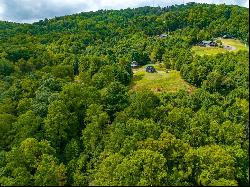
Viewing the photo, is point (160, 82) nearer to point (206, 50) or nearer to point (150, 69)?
point (150, 69)

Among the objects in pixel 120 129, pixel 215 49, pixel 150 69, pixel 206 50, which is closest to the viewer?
pixel 120 129

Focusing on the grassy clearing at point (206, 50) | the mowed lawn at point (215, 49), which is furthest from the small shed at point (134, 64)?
the grassy clearing at point (206, 50)

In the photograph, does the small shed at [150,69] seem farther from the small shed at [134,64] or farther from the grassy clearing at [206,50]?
the grassy clearing at [206,50]

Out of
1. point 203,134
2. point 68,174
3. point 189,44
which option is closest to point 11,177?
point 68,174

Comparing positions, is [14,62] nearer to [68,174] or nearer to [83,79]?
[83,79]

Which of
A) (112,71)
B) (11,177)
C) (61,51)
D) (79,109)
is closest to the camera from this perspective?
(11,177)

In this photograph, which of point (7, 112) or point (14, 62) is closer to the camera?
point (7, 112)

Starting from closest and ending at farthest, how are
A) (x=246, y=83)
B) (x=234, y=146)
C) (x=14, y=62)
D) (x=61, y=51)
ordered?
(x=234, y=146), (x=246, y=83), (x=14, y=62), (x=61, y=51)

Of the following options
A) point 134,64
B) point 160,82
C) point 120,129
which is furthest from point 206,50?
point 120,129
